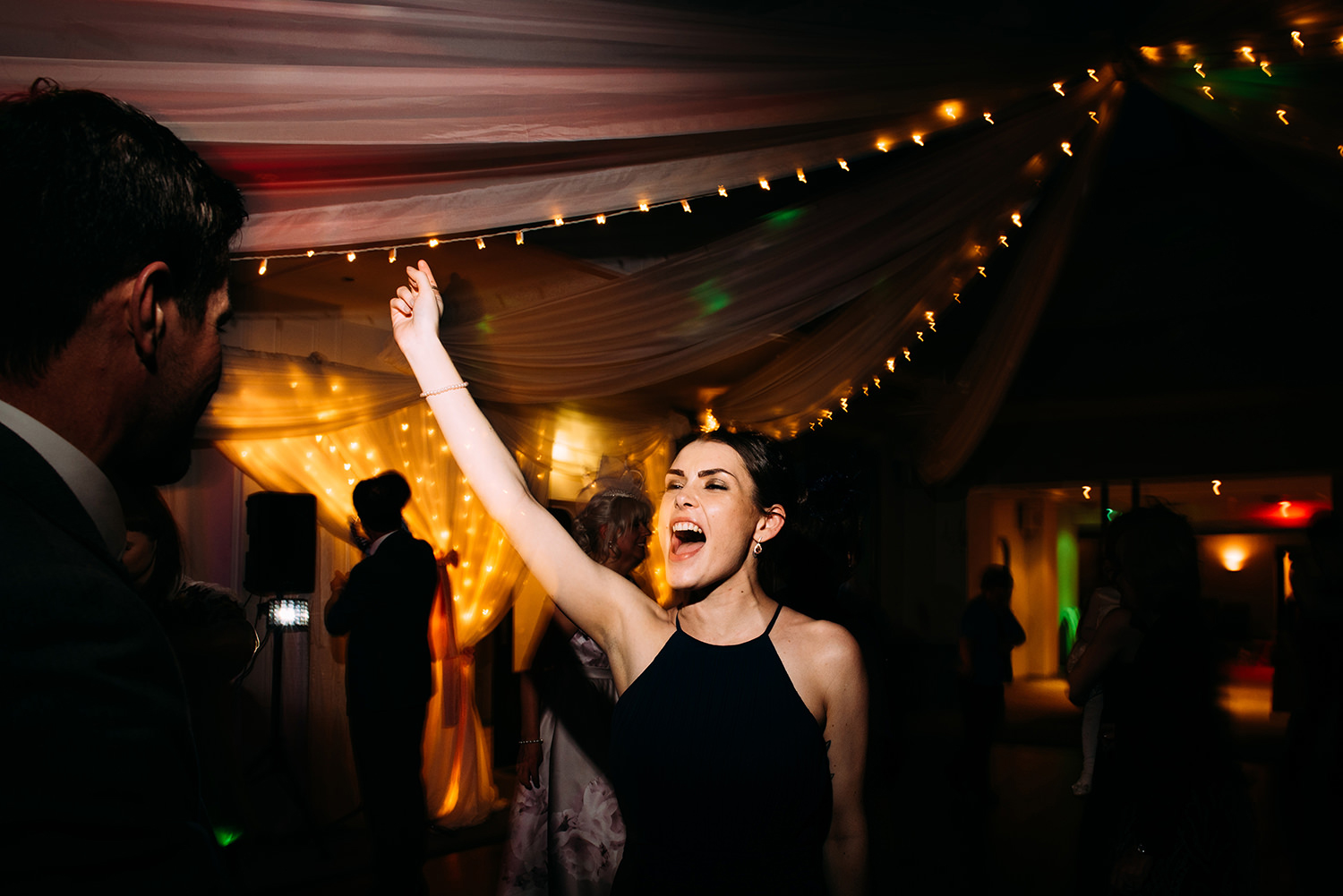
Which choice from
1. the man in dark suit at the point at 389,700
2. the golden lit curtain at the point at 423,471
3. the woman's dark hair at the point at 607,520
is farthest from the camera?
the golden lit curtain at the point at 423,471

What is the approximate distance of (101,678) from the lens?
0.50 metres

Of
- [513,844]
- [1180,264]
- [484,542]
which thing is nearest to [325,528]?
[484,542]

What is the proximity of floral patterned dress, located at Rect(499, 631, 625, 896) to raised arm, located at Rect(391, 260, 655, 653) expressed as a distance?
1245mm

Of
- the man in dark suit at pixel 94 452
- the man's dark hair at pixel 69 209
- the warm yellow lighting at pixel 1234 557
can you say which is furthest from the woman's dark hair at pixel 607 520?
the warm yellow lighting at pixel 1234 557

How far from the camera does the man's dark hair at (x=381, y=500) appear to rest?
11.2 feet

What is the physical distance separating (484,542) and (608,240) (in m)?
2.44

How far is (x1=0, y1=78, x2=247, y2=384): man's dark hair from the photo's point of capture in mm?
632

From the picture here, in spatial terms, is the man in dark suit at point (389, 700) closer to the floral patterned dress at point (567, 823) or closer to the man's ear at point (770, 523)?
the floral patterned dress at point (567, 823)

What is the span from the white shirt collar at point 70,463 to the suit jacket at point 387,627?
2.67 m

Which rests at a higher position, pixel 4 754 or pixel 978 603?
pixel 4 754

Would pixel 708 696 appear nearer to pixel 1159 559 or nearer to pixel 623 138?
pixel 623 138

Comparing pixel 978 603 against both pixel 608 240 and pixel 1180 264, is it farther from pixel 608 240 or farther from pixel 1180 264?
pixel 608 240

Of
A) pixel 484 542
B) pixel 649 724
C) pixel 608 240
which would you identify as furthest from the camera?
pixel 484 542

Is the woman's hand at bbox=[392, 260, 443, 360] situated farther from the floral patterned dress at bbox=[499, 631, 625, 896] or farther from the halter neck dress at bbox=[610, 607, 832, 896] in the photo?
the floral patterned dress at bbox=[499, 631, 625, 896]
